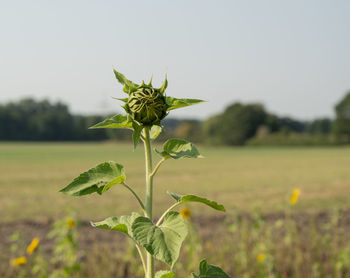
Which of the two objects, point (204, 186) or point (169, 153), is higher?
point (169, 153)

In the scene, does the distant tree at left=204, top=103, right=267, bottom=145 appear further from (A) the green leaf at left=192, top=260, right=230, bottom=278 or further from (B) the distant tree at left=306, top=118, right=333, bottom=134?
(A) the green leaf at left=192, top=260, right=230, bottom=278

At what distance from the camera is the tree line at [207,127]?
61.5 meters

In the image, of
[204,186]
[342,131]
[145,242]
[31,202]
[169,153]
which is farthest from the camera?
[342,131]

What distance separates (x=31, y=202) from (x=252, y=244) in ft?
22.5

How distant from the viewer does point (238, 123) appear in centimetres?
6384

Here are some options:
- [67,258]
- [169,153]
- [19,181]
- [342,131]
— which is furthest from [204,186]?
[342,131]

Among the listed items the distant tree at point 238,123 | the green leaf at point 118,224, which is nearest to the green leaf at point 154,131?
the green leaf at point 118,224

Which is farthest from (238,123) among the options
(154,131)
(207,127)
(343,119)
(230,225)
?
(154,131)

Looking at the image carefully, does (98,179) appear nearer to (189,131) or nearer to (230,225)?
(230,225)

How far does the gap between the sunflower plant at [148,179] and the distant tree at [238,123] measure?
62599mm

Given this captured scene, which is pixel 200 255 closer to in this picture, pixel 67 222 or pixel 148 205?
pixel 67 222

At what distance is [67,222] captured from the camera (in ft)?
9.84

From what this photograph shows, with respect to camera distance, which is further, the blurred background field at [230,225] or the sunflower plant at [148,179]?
the blurred background field at [230,225]

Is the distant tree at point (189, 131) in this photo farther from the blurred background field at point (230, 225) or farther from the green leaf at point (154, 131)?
the green leaf at point (154, 131)
